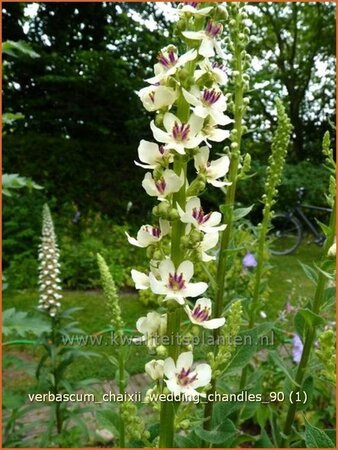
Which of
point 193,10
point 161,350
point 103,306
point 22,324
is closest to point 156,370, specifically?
point 161,350

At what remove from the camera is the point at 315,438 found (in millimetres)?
729

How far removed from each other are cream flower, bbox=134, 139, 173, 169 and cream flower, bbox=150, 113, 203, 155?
3cm

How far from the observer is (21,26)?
648 centimetres

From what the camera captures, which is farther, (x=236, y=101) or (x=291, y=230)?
(x=291, y=230)

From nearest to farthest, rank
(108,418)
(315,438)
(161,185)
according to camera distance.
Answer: (315,438)
(161,185)
(108,418)

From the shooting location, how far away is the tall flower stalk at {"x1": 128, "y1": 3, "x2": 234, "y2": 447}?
818mm

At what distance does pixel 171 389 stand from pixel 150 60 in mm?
5127

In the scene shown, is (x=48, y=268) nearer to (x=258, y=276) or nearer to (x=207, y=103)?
(x=258, y=276)

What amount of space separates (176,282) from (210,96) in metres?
0.33

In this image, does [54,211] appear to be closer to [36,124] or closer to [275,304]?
[36,124]

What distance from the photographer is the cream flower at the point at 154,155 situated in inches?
33.4

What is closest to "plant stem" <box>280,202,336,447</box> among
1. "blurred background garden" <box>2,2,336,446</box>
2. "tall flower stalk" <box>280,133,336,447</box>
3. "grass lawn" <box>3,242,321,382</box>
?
"tall flower stalk" <box>280,133,336,447</box>

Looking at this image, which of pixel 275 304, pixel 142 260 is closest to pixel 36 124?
pixel 142 260

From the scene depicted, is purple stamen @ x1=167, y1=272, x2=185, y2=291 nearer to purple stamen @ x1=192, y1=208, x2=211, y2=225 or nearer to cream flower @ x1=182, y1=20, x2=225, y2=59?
purple stamen @ x1=192, y1=208, x2=211, y2=225
